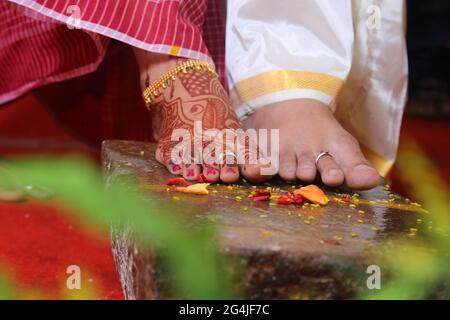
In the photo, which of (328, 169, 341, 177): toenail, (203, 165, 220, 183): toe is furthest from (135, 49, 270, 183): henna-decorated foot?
(328, 169, 341, 177): toenail

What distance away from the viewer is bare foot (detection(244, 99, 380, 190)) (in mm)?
1063

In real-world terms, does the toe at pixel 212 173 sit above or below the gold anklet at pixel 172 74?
below

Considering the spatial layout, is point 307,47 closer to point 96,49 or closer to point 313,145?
point 313,145

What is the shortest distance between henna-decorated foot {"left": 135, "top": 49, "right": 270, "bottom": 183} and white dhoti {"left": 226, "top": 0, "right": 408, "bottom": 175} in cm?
13

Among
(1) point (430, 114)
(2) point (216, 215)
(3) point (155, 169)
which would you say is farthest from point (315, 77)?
(1) point (430, 114)

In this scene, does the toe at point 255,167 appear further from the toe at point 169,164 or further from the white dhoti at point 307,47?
the white dhoti at point 307,47

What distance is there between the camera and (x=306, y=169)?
1.09 metres

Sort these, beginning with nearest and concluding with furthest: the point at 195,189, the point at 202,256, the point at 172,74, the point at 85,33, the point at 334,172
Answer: the point at 202,256
the point at 195,189
the point at 334,172
the point at 172,74
the point at 85,33

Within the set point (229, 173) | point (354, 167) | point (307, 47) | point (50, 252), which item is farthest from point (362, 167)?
point (50, 252)

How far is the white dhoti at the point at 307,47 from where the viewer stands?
4.20 feet

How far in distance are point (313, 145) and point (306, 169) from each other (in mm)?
72

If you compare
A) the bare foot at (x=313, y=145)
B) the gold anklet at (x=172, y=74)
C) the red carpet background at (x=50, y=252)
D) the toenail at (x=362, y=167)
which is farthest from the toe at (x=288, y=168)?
the red carpet background at (x=50, y=252)

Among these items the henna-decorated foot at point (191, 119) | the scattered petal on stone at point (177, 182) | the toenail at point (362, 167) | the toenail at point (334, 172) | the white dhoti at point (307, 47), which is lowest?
the scattered petal on stone at point (177, 182)

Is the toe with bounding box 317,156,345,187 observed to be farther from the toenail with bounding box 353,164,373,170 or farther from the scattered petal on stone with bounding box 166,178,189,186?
the scattered petal on stone with bounding box 166,178,189,186
